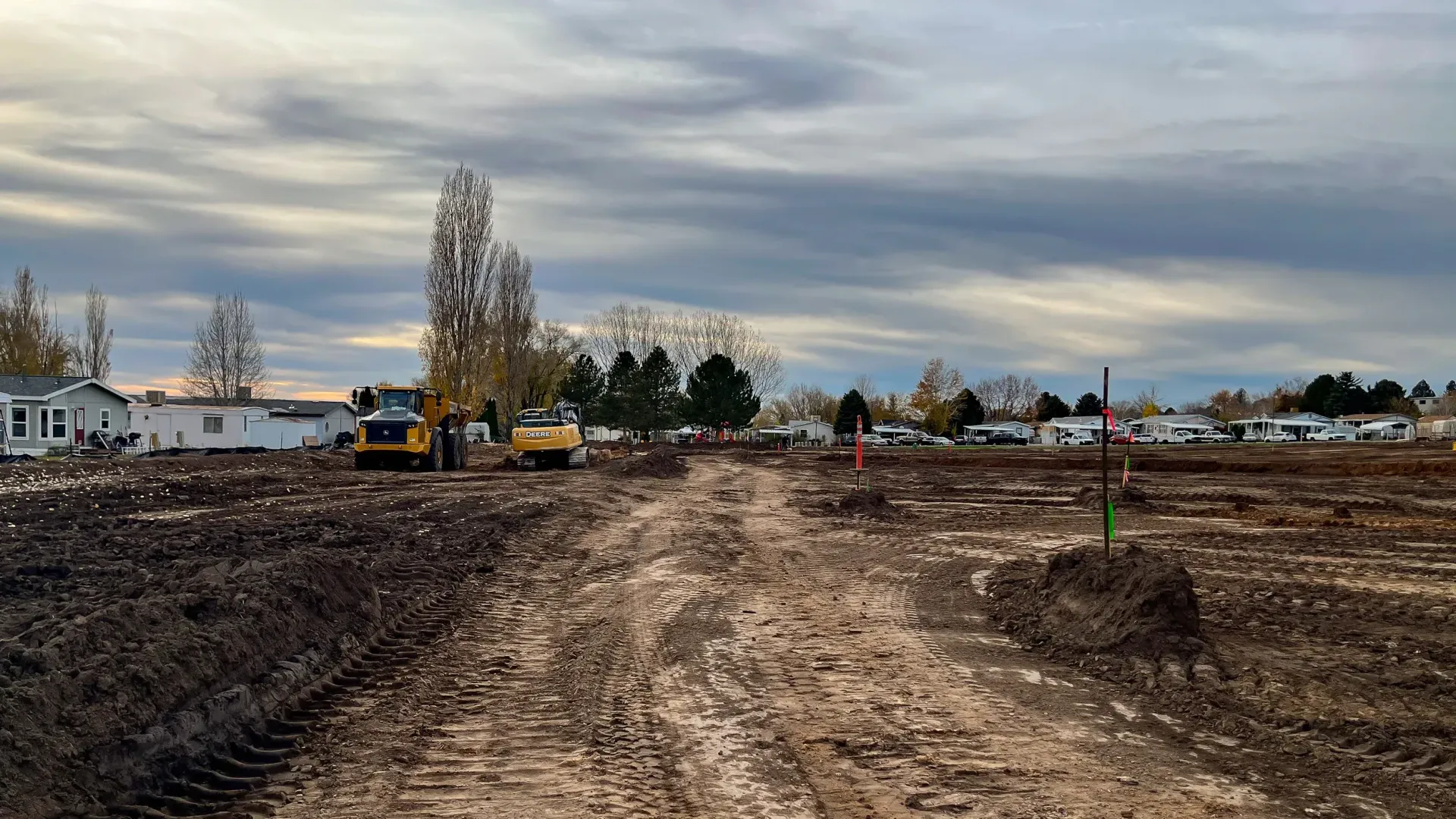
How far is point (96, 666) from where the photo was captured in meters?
6.24

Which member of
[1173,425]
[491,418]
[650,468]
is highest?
[491,418]

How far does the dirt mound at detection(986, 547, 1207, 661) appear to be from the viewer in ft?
28.4

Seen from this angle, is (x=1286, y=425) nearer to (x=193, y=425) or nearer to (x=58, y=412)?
(x=193, y=425)

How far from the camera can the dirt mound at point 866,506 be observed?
74.7 feet

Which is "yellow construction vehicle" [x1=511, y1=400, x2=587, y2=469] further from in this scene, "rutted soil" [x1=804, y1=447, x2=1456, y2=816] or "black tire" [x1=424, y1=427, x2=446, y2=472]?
"rutted soil" [x1=804, y1=447, x2=1456, y2=816]

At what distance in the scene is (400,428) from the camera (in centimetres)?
3534

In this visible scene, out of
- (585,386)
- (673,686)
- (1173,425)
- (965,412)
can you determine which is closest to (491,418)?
(585,386)

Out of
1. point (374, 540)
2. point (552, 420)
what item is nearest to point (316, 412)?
point (552, 420)

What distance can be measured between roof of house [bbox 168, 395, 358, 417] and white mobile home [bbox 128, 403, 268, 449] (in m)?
12.9

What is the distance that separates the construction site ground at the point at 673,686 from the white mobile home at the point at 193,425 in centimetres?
4796

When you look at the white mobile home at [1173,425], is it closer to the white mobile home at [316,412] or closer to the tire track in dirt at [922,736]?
the white mobile home at [316,412]

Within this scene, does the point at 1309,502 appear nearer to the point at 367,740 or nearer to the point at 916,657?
the point at 916,657

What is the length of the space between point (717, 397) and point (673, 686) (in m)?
92.1

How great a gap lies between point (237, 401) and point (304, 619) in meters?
72.3
